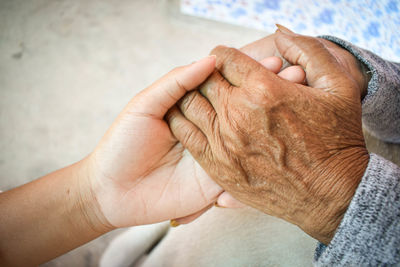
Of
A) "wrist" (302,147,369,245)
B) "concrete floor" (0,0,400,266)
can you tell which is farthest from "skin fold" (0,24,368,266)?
"concrete floor" (0,0,400,266)

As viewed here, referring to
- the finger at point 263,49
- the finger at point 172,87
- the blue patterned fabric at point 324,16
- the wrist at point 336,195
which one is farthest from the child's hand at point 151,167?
the blue patterned fabric at point 324,16

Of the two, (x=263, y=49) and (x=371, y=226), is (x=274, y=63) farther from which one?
(x=371, y=226)

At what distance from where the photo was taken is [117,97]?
164cm

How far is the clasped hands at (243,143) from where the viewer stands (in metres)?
0.67

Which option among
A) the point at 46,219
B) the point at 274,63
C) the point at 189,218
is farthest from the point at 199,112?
the point at 46,219

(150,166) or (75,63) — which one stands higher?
(75,63)

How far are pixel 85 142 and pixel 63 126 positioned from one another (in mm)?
176

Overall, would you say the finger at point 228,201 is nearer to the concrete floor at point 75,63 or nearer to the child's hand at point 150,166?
the child's hand at point 150,166

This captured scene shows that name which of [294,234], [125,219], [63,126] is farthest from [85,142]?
[294,234]

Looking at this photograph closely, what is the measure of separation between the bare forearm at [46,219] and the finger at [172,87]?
0.33 m

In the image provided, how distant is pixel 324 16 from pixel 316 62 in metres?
0.96

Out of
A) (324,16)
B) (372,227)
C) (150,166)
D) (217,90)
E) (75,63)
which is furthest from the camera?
(75,63)

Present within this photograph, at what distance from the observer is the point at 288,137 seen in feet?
2.23

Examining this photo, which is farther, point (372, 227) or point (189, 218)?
point (189, 218)
